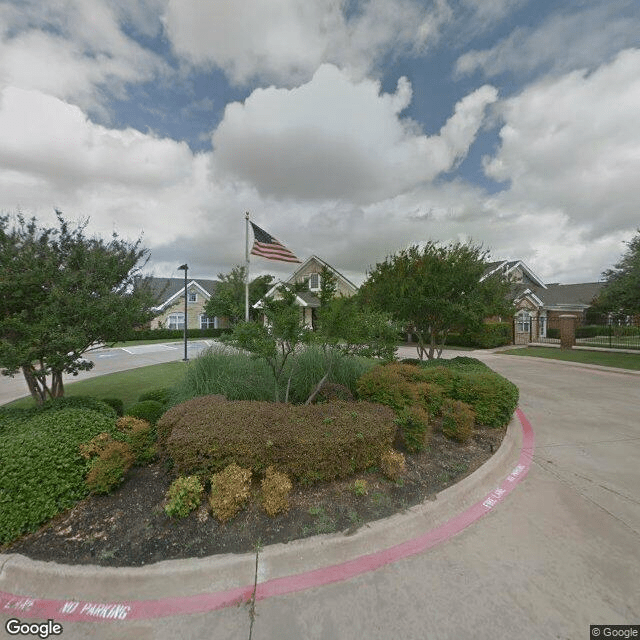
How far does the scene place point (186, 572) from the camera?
87.2 inches

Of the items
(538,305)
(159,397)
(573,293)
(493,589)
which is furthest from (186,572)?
(573,293)

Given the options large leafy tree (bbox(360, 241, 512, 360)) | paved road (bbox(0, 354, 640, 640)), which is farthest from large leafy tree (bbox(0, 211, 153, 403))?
large leafy tree (bbox(360, 241, 512, 360))

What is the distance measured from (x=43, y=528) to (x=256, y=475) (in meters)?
1.86

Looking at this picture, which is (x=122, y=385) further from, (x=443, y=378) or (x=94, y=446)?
(x=443, y=378)

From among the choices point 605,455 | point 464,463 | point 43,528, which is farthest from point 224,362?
point 605,455

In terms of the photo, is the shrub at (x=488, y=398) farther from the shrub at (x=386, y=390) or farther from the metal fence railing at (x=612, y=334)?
the metal fence railing at (x=612, y=334)

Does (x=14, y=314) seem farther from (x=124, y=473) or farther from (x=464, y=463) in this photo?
(x=464, y=463)

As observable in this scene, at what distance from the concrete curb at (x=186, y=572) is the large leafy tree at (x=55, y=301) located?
228cm

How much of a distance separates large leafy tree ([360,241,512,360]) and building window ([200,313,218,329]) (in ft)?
109

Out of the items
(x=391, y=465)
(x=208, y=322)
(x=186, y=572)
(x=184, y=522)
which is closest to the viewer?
(x=186, y=572)

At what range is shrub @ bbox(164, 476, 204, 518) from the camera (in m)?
2.69

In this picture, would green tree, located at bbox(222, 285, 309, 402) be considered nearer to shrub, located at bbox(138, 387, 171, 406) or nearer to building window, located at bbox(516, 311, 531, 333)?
shrub, located at bbox(138, 387, 171, 406)

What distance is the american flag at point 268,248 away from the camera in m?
8.46

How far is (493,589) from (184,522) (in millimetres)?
2520
